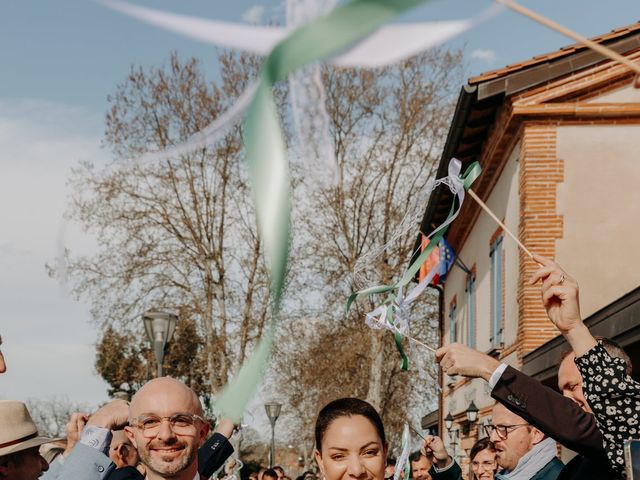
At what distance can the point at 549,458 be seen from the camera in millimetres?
4664

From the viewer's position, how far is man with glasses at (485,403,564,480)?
465 centimetres

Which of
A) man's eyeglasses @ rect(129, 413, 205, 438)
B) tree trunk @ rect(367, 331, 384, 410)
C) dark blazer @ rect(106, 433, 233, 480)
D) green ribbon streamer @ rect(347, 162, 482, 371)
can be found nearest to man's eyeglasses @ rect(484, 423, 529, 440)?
green ribbon streamer @ rect(347, 162, 482, 371)

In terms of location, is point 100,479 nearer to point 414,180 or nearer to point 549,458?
point 549,458

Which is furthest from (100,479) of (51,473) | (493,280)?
(493,280)

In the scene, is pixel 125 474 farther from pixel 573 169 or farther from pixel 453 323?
pixel 453 323

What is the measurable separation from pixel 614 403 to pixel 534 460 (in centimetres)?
150

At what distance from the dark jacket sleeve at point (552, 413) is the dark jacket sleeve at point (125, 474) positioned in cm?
157

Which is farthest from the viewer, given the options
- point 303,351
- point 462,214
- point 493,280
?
point 303,351

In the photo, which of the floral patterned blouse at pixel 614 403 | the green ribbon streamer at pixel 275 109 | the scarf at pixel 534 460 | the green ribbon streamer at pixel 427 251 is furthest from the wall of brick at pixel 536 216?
the green ribbon streamer at pixel 275 109

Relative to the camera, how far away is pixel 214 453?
509 centimetres

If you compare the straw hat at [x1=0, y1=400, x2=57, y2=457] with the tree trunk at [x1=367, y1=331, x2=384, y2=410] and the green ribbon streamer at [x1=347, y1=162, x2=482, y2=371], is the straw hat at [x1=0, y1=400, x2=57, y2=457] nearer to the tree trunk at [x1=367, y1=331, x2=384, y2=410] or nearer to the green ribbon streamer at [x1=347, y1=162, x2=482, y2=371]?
the green ribbon streamer at [x1=347, y1=162, x2=482, y2=371]

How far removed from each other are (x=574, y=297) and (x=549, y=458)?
4.45 ft

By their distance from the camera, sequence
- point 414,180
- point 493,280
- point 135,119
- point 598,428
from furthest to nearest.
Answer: point 414,180 → point 493,280 → point 135,119 → point 598,428

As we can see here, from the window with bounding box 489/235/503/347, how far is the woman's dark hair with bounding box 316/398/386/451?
14.6m
